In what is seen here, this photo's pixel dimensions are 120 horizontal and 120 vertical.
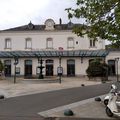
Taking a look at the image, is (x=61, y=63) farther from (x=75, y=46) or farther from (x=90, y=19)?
(x=90, y=19)

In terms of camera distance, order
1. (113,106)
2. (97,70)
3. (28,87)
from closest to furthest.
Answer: (113,106)
(28,87)
(97,70)

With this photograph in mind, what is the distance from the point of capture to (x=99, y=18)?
15102 mm

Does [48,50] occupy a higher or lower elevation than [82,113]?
higher

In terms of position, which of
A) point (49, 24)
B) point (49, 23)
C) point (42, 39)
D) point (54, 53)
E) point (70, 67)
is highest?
point (49, 23)

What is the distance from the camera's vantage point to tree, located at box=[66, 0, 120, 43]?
→ 561 inches

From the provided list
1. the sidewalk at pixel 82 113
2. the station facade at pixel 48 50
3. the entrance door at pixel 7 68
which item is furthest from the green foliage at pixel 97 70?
the sidewalk at pixel 82 113

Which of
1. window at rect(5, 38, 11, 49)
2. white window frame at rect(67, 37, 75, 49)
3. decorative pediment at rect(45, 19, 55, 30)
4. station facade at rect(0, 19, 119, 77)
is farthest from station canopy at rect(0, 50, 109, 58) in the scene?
decorative pediment at rect(45, 19, 55, 30)

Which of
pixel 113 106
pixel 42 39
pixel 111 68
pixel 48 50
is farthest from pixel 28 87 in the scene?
pixel 111 68

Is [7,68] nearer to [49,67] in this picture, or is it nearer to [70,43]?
[49,67]

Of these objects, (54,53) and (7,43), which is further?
(7,43)

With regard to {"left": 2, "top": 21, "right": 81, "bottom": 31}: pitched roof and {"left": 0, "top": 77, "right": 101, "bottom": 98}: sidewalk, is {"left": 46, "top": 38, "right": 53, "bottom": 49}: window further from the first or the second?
{"left": 0, "top": 77, "right": 101, "bottom": 98}: sidewalk

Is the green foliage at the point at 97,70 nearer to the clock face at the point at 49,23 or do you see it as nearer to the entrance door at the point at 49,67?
the entrance door at the point at 49,67

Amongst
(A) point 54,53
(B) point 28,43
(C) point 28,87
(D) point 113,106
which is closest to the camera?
(D) point 113,106

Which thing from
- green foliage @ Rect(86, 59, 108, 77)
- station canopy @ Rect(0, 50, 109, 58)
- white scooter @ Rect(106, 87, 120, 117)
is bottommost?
white scooter @ Rect(106, 87, 120, 117)
